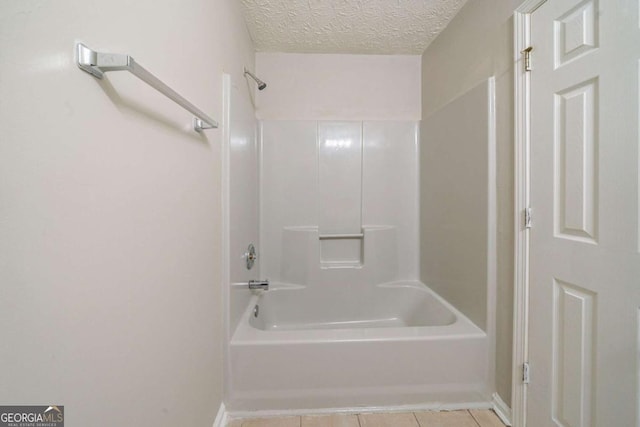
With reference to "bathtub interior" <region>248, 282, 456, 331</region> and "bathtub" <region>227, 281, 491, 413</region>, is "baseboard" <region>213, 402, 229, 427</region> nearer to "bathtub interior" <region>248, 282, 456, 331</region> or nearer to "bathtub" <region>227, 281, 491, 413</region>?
"bathtub" <region>227, 281, 491, 413</region>

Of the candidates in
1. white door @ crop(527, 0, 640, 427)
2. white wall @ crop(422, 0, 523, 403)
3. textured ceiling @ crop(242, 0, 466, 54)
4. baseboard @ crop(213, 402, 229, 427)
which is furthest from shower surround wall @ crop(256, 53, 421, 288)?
white door @ crop(527, 0, 640, 427)

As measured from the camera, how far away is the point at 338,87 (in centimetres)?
210

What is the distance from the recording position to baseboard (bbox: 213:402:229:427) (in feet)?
3.76

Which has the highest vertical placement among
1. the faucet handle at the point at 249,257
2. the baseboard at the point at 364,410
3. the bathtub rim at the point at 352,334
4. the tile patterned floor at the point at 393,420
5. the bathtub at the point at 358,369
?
the faucet handle at the point at 249,257

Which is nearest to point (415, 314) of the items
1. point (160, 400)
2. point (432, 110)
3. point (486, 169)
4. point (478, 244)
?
point (478, 244)

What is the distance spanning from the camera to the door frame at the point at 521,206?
1.08 meters

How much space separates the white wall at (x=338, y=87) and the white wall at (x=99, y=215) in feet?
3.81

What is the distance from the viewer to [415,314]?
6.29 ft

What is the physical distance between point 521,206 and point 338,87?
5.30ft

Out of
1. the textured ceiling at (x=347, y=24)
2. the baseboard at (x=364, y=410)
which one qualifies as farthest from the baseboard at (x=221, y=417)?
the textured ceiling at (x=347, y=24)

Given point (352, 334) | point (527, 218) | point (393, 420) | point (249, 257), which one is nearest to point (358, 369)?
point (352, 334)

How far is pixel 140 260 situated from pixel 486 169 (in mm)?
1529

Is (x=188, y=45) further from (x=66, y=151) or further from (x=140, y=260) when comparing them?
(x=140, y=260)

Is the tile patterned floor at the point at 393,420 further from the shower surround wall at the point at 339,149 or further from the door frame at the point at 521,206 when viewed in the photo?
the shower surround wall at the point at 339,149
